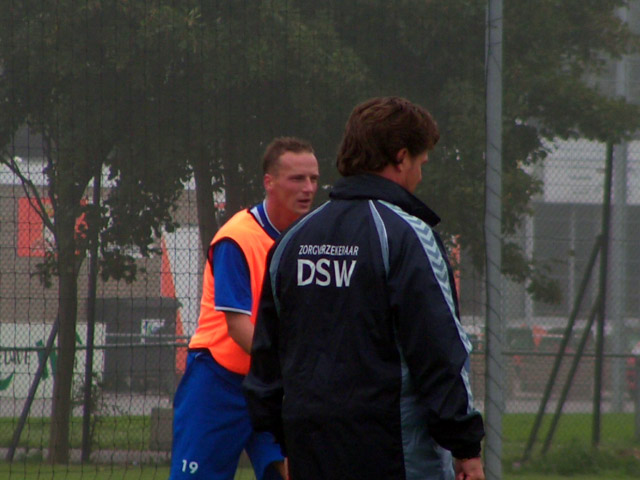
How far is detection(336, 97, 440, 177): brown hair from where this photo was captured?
237 cm

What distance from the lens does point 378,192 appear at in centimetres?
236

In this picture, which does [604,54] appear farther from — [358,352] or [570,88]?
[358,352]

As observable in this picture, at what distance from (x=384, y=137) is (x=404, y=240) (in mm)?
273

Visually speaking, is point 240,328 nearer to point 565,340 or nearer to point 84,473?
point 84,473

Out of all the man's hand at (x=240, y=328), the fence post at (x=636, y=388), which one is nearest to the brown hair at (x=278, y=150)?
the man's hand at (x=240, y=328)

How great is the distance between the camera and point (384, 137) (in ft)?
7.78

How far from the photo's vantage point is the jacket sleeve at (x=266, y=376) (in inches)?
97.6

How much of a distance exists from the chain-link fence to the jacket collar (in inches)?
126

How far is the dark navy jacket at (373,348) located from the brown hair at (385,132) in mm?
48

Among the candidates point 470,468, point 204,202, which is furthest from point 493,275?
point 470,468

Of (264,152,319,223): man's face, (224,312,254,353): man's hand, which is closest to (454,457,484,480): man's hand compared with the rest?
(224,312,254,353): man's hand

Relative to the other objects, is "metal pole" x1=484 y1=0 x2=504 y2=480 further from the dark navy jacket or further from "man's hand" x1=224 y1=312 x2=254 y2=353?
the dark navy jacket

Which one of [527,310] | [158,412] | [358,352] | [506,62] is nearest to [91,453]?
[158,412]

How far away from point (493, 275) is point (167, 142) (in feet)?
6.23
